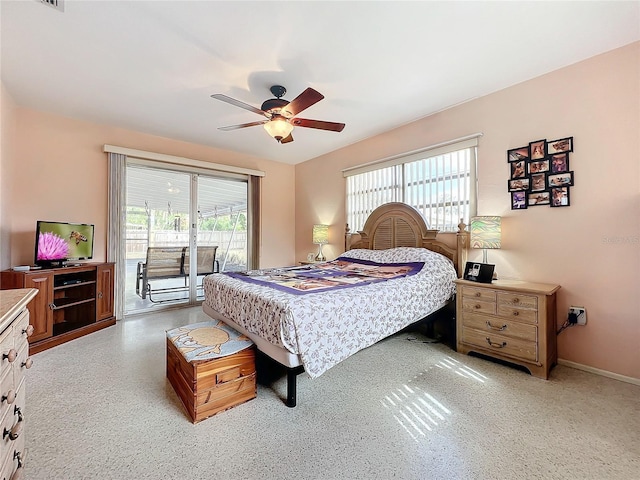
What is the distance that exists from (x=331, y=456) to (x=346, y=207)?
3694mm

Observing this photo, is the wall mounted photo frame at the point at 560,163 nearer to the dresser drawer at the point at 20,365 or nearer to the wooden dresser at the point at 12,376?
the wooden dresser at the point at 12,376

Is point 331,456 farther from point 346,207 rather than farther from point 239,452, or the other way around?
point 346,207

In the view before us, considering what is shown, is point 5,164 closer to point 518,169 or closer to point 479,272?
point 479,272

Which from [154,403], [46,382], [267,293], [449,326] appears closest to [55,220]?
[46,382]

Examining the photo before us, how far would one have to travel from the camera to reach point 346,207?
4.70 metres

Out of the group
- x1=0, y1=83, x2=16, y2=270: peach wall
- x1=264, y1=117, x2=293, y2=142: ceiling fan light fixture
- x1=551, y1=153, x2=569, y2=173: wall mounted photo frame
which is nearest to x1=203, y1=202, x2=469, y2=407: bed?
x1=551, y1=153, x2=569, y2=173: wall mounted photo frame

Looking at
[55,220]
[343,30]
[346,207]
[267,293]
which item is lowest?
[267,293]

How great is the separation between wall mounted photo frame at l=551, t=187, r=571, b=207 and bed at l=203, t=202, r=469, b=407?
810 millimetres

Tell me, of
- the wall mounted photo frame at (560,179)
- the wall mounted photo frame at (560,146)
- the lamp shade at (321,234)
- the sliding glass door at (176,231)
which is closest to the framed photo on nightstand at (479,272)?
the wall mounted photo frame at (560,179)

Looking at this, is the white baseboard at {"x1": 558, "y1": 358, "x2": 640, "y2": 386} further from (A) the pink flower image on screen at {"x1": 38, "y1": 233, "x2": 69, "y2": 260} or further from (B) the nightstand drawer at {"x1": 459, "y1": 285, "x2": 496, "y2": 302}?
(A) the pink flower image on screen at {"x1": 38, "y1": 233, "x2": 69, "y2": 260}

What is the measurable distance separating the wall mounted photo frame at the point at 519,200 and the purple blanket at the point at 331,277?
42.5 inches

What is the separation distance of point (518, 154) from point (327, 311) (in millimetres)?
2525

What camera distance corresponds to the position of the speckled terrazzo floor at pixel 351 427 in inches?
53.9

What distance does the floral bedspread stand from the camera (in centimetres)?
173
